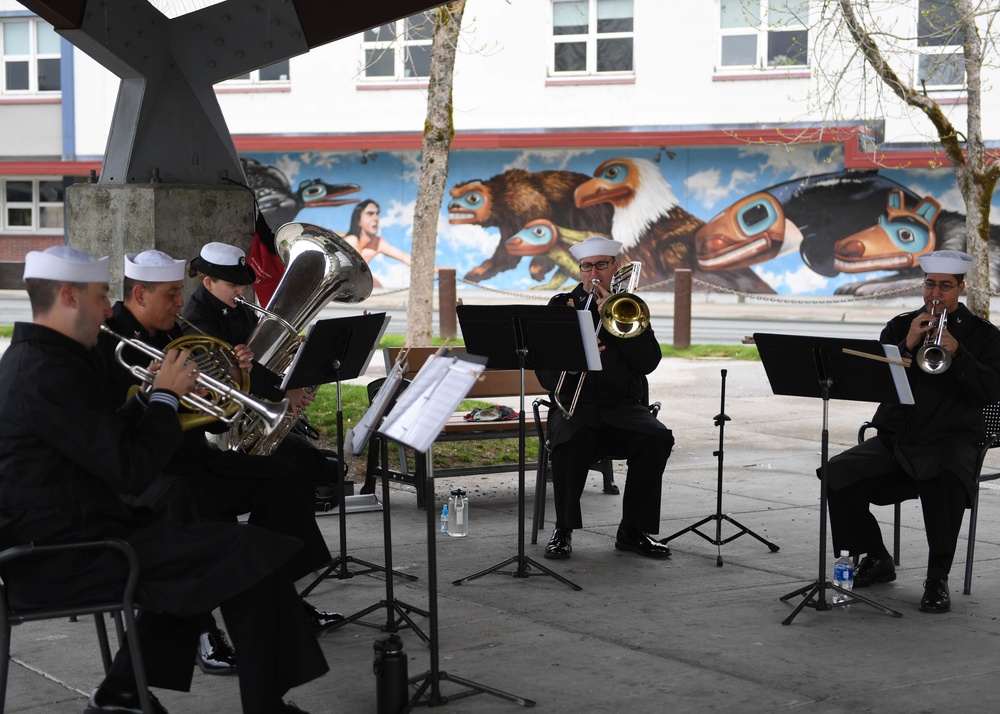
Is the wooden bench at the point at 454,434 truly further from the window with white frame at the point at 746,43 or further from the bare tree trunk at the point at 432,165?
the window with white frame at the point at 746,43

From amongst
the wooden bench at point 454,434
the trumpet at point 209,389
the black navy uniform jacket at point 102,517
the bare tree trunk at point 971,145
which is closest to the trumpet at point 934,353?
the wooden bench at point 454,434

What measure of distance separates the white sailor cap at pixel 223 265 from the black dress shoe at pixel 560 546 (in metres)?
2.21

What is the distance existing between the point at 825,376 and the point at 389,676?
2.57 m

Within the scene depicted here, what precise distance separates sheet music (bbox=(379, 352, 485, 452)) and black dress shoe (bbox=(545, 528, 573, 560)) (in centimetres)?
264

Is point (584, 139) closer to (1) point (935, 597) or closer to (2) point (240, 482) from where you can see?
(1) point (935, 597)

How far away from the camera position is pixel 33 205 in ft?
92.2

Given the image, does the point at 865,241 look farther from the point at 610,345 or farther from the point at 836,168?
the point at 610,345

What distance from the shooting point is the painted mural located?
77.7 feet

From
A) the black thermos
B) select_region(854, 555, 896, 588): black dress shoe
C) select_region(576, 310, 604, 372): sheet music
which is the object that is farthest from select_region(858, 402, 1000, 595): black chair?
the black thermos

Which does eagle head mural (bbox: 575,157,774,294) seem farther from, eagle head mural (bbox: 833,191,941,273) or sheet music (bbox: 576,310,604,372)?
sheet music (bbox: 576,310,604,372)

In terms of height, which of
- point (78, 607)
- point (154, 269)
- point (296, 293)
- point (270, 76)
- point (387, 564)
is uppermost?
point (270, 76)

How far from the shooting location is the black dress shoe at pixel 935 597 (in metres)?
5.43

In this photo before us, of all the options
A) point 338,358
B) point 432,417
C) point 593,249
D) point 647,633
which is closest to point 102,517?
point 432,417

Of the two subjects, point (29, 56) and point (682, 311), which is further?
point (29, 56)
